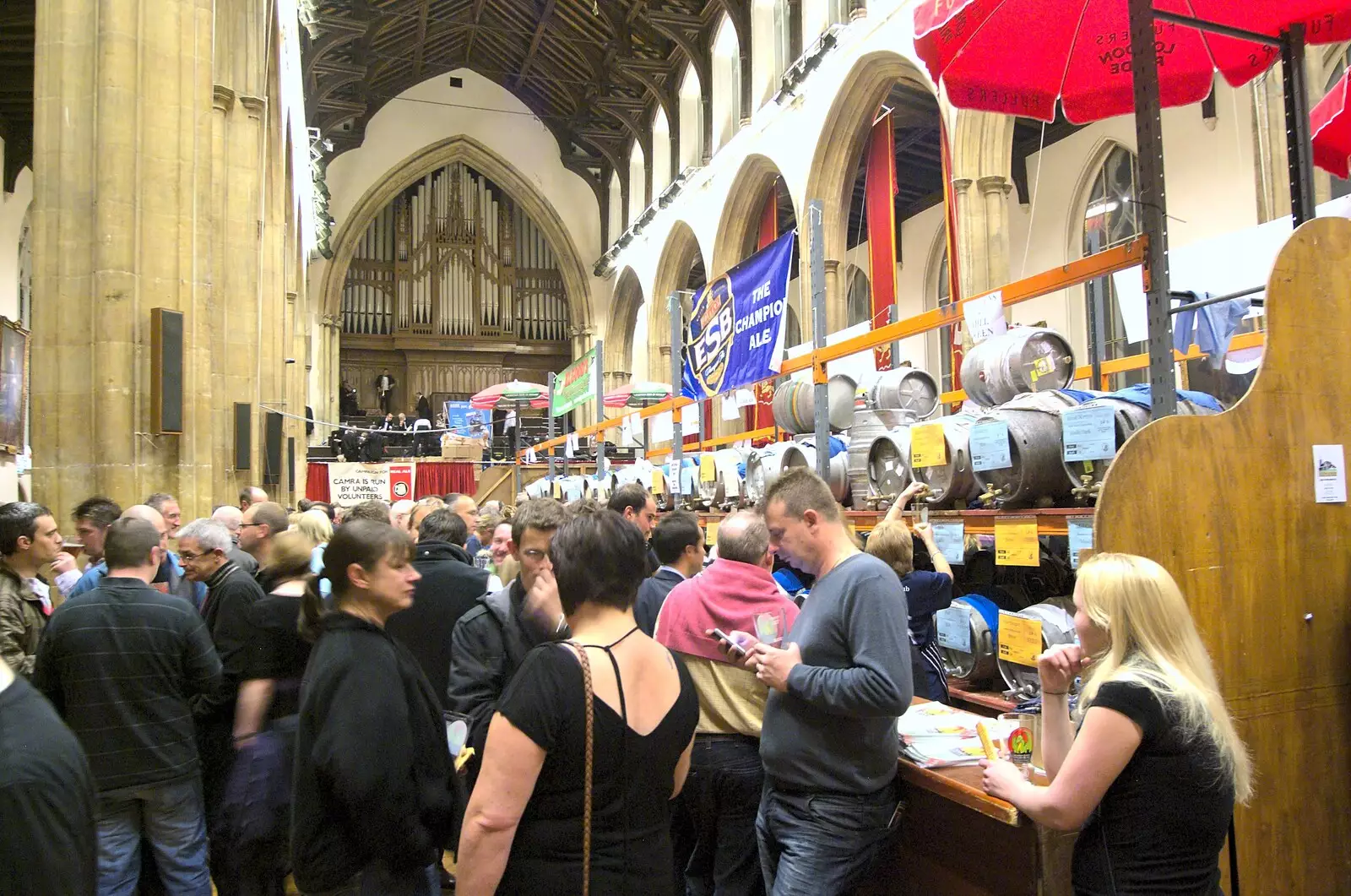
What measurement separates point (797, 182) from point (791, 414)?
9.87 meters

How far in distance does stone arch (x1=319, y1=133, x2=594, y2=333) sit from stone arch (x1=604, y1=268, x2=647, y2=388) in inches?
26.0

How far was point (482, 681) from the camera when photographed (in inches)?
104

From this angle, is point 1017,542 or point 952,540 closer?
point 1017,542

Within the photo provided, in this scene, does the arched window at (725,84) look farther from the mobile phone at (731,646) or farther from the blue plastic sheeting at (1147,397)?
the mobile phone at (731,646)

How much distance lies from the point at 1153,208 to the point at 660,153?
65.2 ft

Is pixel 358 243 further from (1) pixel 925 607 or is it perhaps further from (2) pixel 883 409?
(1) pixel 925 607

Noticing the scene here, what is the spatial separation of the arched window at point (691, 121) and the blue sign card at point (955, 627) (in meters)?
16.3

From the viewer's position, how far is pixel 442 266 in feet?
83.2

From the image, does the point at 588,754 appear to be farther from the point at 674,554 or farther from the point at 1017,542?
the point at 1017,542

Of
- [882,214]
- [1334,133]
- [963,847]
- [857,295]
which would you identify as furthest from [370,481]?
[963,847]

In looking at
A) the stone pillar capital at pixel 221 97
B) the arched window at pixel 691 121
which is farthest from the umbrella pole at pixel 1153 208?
the arched window at pixel 691 121

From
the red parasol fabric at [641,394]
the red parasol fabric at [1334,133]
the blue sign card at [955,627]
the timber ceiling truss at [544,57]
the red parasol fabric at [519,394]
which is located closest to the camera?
the blue sign card at [955,627]

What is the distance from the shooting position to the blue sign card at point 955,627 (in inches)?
139

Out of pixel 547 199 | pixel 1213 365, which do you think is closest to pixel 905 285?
pixel 547 199
